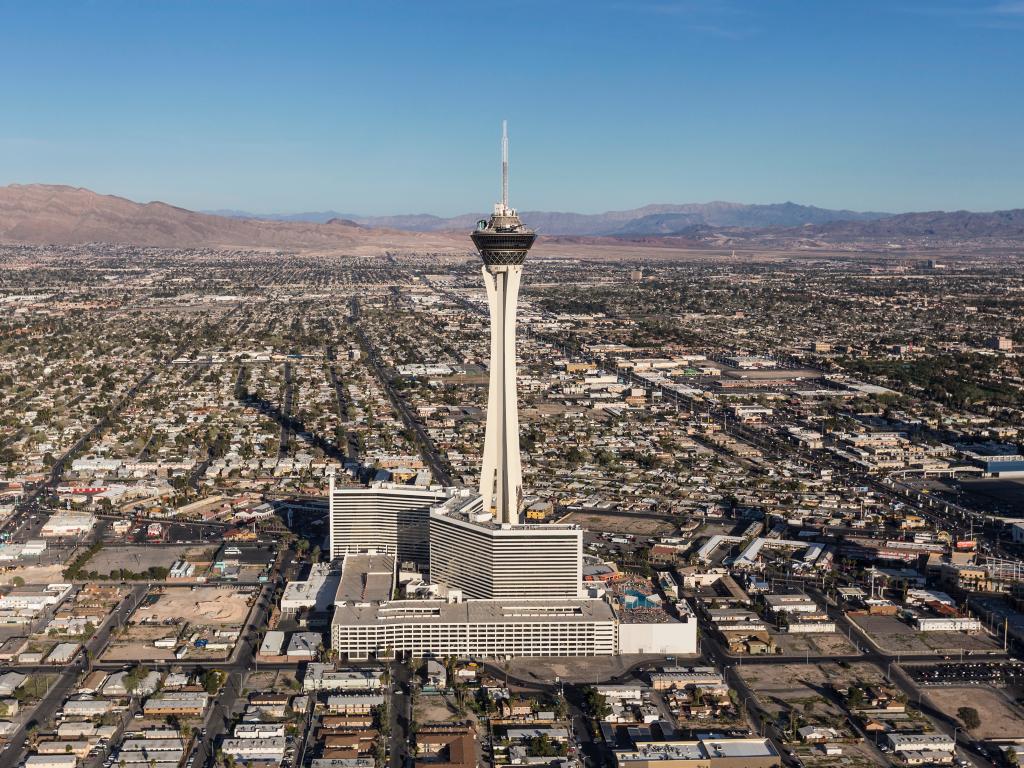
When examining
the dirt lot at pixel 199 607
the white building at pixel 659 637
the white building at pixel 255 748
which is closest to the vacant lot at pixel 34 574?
the dirt lot at pixel 199 607

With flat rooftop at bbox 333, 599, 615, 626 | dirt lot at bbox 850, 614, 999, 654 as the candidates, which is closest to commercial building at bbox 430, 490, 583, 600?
flat rooftop at bbox 333, 599, 615, 626

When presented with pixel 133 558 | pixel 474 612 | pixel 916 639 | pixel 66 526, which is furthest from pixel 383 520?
pixel 916 639

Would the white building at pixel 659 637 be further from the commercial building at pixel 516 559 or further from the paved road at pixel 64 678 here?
the paved road at pixel 64 678

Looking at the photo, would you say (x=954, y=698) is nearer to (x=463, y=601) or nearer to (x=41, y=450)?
(x=463, y=601)

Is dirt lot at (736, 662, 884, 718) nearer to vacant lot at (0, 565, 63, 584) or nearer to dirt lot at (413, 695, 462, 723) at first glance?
dirt lot at (413, 695, 462, 723)

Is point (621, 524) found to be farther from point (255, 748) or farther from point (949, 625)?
point (255, 748)

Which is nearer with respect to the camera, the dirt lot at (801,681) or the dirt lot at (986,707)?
the dirt lot at (986,707)
